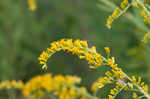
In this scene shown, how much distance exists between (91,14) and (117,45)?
0.95 m

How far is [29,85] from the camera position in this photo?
2.77 meters

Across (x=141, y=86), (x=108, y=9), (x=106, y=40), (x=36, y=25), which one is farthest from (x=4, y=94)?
(x=141, y=86)

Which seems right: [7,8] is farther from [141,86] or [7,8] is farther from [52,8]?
[141,86]

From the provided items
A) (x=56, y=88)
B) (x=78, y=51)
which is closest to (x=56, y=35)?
(x=56, y=88)

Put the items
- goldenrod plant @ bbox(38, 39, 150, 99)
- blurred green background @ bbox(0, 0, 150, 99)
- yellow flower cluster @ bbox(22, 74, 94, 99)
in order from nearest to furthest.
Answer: goldenrod plant @ bbox(38, 39, 150, 99) → yellow flower cluster @ bbox(22, 74, 94, 99) → blurred green background @ bbox(0, 0, 150, 99)

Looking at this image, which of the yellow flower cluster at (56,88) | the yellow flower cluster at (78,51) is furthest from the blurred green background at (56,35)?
the yellow flower cluster at (78,51)

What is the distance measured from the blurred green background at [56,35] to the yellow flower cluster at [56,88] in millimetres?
1611

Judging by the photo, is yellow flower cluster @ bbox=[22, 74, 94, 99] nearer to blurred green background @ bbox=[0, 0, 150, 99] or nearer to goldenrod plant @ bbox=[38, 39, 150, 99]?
goldenrod plant @ bbox=[38, 39, 150, 99]

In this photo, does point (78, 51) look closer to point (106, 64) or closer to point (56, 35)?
point (106, 64)

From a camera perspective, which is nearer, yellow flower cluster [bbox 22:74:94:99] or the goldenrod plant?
the goldenrod plant

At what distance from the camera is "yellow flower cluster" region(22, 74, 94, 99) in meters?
2.55

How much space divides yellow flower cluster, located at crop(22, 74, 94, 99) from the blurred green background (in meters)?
1.61

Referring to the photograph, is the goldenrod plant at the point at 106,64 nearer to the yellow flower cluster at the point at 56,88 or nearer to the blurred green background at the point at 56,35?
the yellow flower cluster at the point at 56,88

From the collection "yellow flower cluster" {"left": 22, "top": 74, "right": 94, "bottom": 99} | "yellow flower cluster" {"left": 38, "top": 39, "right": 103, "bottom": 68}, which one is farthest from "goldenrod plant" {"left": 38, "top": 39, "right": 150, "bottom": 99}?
"yellow flower cluster" {"left": 22, "top": 74, "right": 94, "bottom": 99}
